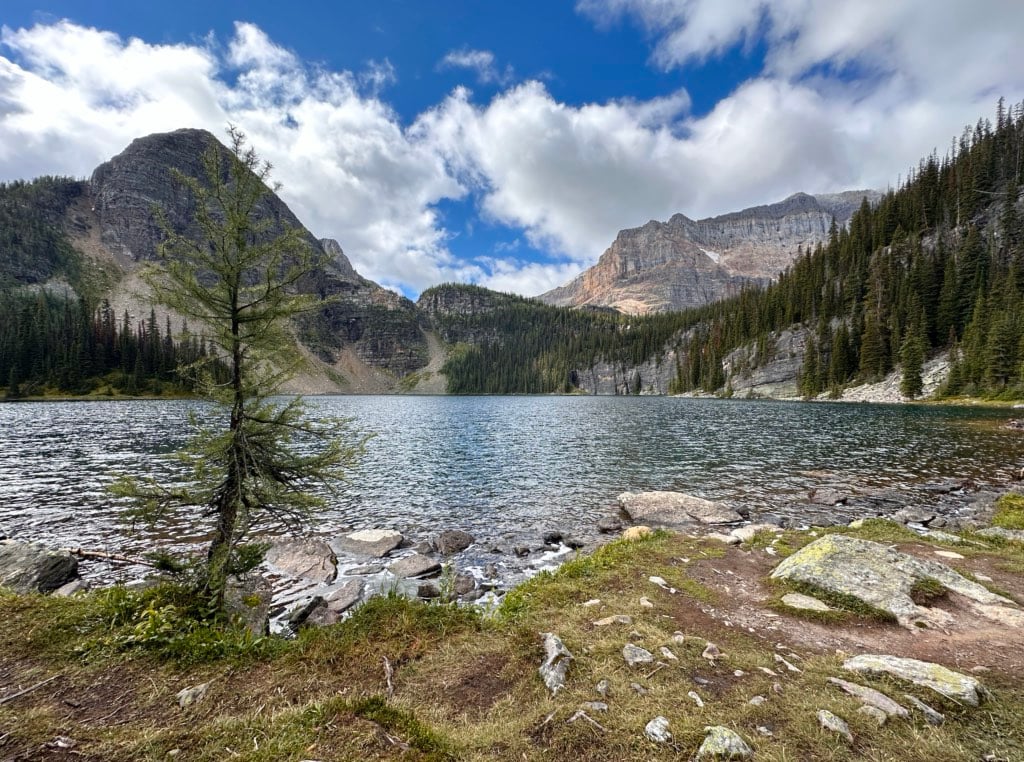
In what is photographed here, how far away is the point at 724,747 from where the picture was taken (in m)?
4.45

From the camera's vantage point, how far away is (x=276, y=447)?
34.9 feet

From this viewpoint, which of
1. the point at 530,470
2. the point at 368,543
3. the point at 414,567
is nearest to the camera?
the point at 414,567

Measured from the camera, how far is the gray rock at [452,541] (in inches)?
680

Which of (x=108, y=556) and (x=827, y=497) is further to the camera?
(x=827, y=497)

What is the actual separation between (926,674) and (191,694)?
10046mm

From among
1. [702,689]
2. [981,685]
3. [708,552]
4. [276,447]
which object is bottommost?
[708,552]

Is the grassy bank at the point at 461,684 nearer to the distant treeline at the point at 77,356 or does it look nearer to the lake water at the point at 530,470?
the lake water at the point at 530,470

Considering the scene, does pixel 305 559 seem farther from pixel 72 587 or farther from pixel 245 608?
pixel 72 587

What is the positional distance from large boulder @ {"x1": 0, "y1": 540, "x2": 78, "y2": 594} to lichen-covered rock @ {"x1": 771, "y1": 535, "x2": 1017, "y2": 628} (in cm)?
2008

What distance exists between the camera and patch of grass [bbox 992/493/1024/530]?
1606cm

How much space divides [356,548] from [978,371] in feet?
334

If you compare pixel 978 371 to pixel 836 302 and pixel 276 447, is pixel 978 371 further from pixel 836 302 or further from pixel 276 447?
pixel 276 447

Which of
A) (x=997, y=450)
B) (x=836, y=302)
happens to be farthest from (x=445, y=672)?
(x=836, y=302)

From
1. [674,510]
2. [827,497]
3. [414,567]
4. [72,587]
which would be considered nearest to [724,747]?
[414,567]
